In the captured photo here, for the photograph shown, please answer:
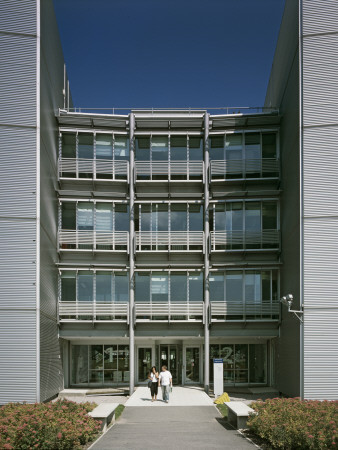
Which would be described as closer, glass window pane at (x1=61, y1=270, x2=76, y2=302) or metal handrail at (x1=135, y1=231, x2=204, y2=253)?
glass window pane at (x1=61, y1=270, x2=76, y2=302)

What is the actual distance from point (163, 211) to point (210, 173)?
3.30m

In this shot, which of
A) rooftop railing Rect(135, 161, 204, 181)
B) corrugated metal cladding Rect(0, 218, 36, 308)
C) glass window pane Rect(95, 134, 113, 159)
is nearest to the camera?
corrugated metal cladding Rect(0, 218, 36, 308)

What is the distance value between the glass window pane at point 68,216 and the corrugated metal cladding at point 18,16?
29.9 feet

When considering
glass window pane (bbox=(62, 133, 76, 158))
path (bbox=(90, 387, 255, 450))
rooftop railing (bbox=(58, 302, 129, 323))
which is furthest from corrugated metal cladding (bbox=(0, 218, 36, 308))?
glass window pane (bbox=(62, 133, 76, 158))

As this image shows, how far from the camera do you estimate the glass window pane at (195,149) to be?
1138 inches

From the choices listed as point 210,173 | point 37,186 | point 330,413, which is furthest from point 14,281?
point 330,413

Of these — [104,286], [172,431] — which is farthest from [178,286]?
[172,431]

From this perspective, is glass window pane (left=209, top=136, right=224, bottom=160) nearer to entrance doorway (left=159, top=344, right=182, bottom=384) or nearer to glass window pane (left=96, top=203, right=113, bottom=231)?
glass window pane (left=96, top=203, right=113, bottom=231)

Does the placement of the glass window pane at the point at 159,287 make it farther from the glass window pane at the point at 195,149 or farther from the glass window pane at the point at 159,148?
the glass window pane at the point at 195,149

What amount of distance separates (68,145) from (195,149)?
273 inches

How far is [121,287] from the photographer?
2808 centimetres

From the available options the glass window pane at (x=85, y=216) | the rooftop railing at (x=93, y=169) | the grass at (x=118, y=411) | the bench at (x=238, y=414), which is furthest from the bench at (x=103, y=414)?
the rooftop railing at (x=93, y=169)

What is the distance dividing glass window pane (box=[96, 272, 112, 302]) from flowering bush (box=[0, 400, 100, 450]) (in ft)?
40.4

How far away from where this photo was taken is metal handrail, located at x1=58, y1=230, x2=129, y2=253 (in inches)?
1092
